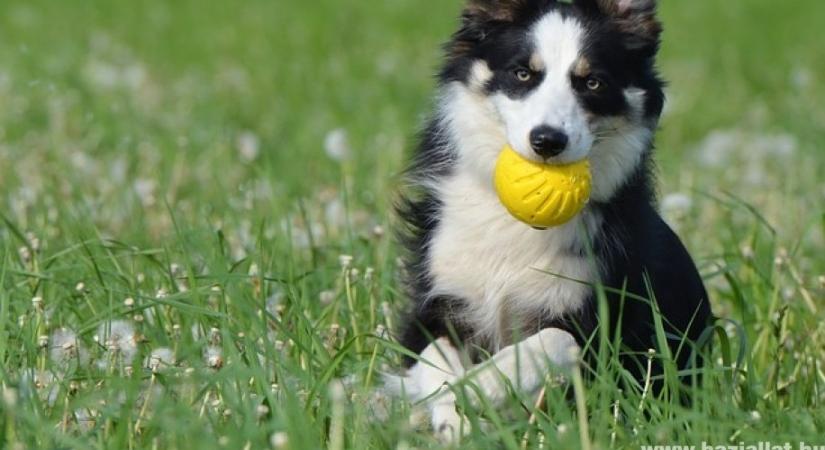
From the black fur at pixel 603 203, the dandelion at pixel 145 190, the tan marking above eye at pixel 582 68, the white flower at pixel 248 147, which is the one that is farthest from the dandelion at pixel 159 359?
the white flower at pixel 248 147

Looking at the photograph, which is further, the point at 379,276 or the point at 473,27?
the point at 379,276

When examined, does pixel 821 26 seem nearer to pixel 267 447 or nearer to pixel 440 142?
pixel 440 142

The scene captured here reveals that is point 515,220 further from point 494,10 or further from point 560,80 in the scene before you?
point 494,10

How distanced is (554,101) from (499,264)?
0.49 metres

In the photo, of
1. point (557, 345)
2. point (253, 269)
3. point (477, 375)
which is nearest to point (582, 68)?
point (557, 345)

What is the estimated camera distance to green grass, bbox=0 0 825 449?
346cm

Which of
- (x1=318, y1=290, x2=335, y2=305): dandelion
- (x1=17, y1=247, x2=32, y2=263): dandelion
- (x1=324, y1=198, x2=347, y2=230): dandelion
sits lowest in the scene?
(x1=324, y1=198, x2=347, y2=230): dandelion

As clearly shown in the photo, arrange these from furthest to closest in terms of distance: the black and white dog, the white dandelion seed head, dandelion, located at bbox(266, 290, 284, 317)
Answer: the white dandelion seed head < dandelion, located at bbox(266, 290, 284, 317) < the black and white dog

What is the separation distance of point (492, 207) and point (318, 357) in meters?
0.65

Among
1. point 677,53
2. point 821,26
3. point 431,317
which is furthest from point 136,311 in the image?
point 821,26

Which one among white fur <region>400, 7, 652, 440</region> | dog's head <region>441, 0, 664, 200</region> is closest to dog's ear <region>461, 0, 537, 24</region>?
dog's head <region>441, 0, 664, 200</region>

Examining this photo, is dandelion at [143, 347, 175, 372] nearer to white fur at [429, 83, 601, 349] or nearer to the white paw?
white fur at [429, 83, 601, 349]

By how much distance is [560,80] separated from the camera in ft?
13.4

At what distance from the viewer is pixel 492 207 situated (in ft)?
13.9
